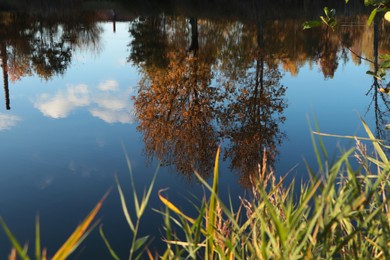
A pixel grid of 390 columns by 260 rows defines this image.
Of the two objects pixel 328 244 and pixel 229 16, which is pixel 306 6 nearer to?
pixel 229 16

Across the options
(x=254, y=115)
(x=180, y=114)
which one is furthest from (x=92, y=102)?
(x=254, y=115)

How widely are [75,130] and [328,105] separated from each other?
19.3ft

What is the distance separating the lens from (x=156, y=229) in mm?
5262

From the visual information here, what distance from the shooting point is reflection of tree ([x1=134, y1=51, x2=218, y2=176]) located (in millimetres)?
8266

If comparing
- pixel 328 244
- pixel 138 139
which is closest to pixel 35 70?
pixel 138 139

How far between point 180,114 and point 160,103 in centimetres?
111

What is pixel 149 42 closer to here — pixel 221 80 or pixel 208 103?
pixel 221 80

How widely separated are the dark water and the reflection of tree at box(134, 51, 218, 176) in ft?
0.13

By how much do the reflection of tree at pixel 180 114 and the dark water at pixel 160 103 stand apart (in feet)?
0.13

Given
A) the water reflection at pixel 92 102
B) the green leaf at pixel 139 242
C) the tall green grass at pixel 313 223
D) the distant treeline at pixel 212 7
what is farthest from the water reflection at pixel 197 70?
the green leaf at pixel 139 242

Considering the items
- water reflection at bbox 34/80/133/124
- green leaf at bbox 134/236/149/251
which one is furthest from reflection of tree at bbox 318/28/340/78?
green leaf at bbox 134/236/149/251

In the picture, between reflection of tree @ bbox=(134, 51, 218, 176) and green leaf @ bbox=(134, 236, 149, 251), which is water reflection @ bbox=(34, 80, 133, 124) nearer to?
reflection of tree @ bbox=(134, 51, 218, 176)

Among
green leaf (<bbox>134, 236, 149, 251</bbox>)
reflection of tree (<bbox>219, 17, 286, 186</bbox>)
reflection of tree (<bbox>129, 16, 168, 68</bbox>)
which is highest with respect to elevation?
reflection of tree (<bbox>129, 16, 168, 68</bbox>)

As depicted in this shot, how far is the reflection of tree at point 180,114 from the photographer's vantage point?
827 cm
